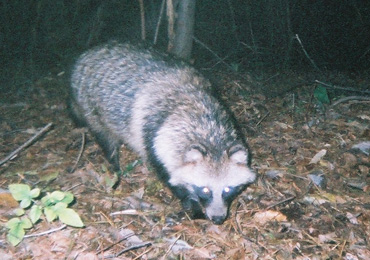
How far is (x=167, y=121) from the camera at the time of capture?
3.90m

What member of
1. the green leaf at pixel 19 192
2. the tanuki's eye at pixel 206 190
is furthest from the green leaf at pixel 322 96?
the green leaf at pixel 19 192

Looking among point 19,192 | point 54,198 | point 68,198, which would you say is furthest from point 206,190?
point 19,192

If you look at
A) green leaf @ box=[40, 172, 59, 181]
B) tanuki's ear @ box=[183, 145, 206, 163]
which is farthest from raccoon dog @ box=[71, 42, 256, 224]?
green leaf @ box=[40, 172, 59, 181]

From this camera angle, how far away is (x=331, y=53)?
12.9 meters

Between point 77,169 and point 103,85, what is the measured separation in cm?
124

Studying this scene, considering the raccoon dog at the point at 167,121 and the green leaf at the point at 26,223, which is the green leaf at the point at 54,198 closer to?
the green leaf at the point at 26,223

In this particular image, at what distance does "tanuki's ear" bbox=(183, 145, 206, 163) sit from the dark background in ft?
16.4

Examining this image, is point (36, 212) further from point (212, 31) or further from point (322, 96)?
point (212, 31)

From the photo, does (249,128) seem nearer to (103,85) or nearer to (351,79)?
(103,85)

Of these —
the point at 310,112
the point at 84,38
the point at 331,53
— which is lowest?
the point at 331,53

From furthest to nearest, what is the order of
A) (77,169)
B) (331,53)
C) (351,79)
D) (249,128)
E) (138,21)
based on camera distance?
(331,53) < (138,21) < (351,79) < (249,128) < (77,169)

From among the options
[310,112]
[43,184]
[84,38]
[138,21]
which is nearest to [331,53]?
[138,21]

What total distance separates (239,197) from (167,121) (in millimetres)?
1229

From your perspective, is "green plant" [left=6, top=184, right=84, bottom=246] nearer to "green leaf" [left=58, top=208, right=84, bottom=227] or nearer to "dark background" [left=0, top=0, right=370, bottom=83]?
"green leaf" [left=58, top=208, right=84, bottom=227]
